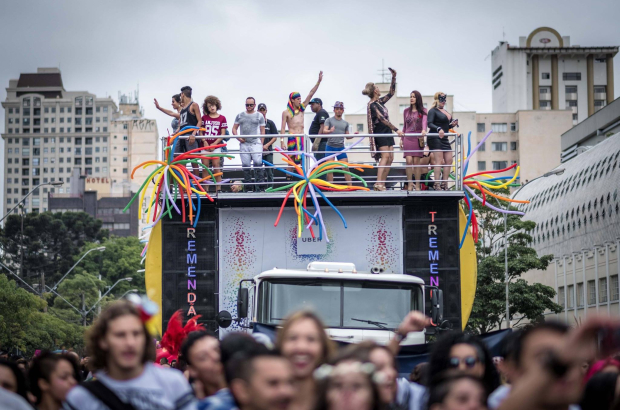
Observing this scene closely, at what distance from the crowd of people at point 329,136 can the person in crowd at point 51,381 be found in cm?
750

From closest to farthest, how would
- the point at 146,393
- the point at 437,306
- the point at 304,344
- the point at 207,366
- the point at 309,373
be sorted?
the point at 309,373 < the point at 304,344 < the point at 146,393 < the point at 207,366 < the point at 437,306

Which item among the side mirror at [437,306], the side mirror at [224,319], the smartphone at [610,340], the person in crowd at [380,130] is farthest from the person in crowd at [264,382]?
A: the person in crowd at [380,130]

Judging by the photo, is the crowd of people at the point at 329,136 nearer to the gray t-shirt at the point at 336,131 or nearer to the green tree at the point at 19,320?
the gray t-shirt at the point at 336,131

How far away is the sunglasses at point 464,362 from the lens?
6297 mm

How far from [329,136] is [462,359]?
317 inches

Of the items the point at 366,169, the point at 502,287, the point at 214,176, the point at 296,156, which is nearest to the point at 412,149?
the point at 366,169

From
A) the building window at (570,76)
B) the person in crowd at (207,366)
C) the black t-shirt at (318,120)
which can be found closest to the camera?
the person in crowd at (207,366)

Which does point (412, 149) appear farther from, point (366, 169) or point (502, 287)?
point (502, 287)

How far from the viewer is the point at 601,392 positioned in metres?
5.84

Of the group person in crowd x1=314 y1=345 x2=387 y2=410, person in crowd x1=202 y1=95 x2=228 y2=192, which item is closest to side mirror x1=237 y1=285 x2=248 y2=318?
person in crowd x1=202 y1=95 x2=228 y2=192

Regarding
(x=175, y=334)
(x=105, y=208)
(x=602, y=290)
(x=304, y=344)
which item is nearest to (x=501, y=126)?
(x=602, y=290)

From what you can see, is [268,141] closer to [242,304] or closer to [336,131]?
[336,131]

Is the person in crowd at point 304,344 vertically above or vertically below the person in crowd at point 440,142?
below

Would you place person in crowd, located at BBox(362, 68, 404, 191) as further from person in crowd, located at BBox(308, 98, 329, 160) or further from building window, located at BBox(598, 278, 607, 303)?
building window, located at BBox(598, 278, 607, 303)
